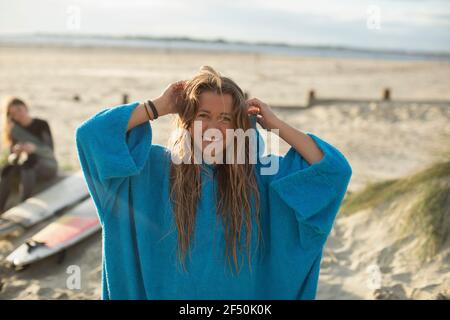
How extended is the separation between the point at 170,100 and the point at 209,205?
48 cm

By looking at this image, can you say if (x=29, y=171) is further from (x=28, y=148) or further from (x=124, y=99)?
(x=124, y=99)

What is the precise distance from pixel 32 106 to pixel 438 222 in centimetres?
1157

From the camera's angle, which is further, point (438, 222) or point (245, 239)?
point (438, 222)

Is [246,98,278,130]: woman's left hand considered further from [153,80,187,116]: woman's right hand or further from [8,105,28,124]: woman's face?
[8,105,28,124]: woman's face

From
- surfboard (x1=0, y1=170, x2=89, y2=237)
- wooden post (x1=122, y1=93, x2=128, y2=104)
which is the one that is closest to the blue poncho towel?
surfboard (x1=0, y1=170, x2=89, y2=237)

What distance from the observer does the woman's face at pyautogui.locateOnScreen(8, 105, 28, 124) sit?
562cm

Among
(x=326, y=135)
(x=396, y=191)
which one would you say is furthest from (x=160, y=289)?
(x=326, y=135)

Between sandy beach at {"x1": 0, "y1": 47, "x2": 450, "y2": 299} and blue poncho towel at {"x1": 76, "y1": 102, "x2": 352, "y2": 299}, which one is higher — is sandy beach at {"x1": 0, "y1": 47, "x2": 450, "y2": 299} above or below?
below

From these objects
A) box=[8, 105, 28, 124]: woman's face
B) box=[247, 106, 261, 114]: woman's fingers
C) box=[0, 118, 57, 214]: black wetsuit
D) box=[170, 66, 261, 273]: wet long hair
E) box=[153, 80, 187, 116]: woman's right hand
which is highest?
box=[153, 80, 187, 116]: woman's right hand

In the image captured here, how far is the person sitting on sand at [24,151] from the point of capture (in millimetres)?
5445

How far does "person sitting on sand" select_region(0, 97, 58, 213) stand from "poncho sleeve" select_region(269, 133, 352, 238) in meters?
4.24

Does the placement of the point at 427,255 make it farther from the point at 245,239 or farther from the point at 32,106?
the point at 32,106

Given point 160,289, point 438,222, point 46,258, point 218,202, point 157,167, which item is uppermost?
point 157,167

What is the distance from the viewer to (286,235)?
207 centimetres
